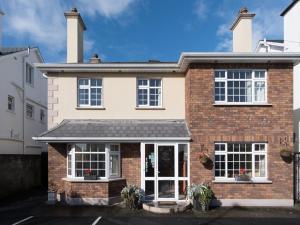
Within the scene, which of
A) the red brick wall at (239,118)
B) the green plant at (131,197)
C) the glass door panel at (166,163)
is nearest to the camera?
the green plant at (131,197)

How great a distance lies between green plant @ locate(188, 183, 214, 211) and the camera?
43.6 feet

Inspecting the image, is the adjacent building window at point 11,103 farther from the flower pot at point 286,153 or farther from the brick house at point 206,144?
the flower pot at point 286,153

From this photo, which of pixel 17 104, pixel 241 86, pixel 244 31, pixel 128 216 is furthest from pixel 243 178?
pixel 17 104

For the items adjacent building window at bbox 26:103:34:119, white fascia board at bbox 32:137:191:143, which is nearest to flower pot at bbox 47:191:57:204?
white fascia board at bbox 32:137:191:143

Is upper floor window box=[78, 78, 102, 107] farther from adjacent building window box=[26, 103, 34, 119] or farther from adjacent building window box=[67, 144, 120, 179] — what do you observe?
adjacent building window box=[26, 103, 34, 119]

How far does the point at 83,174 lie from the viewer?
14758mm

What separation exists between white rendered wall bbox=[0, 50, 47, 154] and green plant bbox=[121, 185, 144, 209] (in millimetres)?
8161

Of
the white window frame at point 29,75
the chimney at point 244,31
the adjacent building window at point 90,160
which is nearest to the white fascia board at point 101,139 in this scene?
the adjacent building window at point 90,160

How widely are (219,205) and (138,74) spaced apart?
649 centimetres

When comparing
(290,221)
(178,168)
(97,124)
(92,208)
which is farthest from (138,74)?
(290,221)

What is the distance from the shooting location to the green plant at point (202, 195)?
13297mm

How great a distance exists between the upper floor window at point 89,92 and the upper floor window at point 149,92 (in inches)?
69.8

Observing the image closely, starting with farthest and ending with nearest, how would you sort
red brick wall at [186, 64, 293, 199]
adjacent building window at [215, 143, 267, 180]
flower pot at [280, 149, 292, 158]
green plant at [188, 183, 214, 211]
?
adjacent building window at [215, 143, 267, 180]
red brick wall at [186, 64, 293, 199]
flower pot at [280, 149, 292, 158]
green plant at [188, 183, 214, 211]

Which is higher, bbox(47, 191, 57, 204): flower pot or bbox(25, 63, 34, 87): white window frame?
bbox(25, 63, 34, 87): white window frame
